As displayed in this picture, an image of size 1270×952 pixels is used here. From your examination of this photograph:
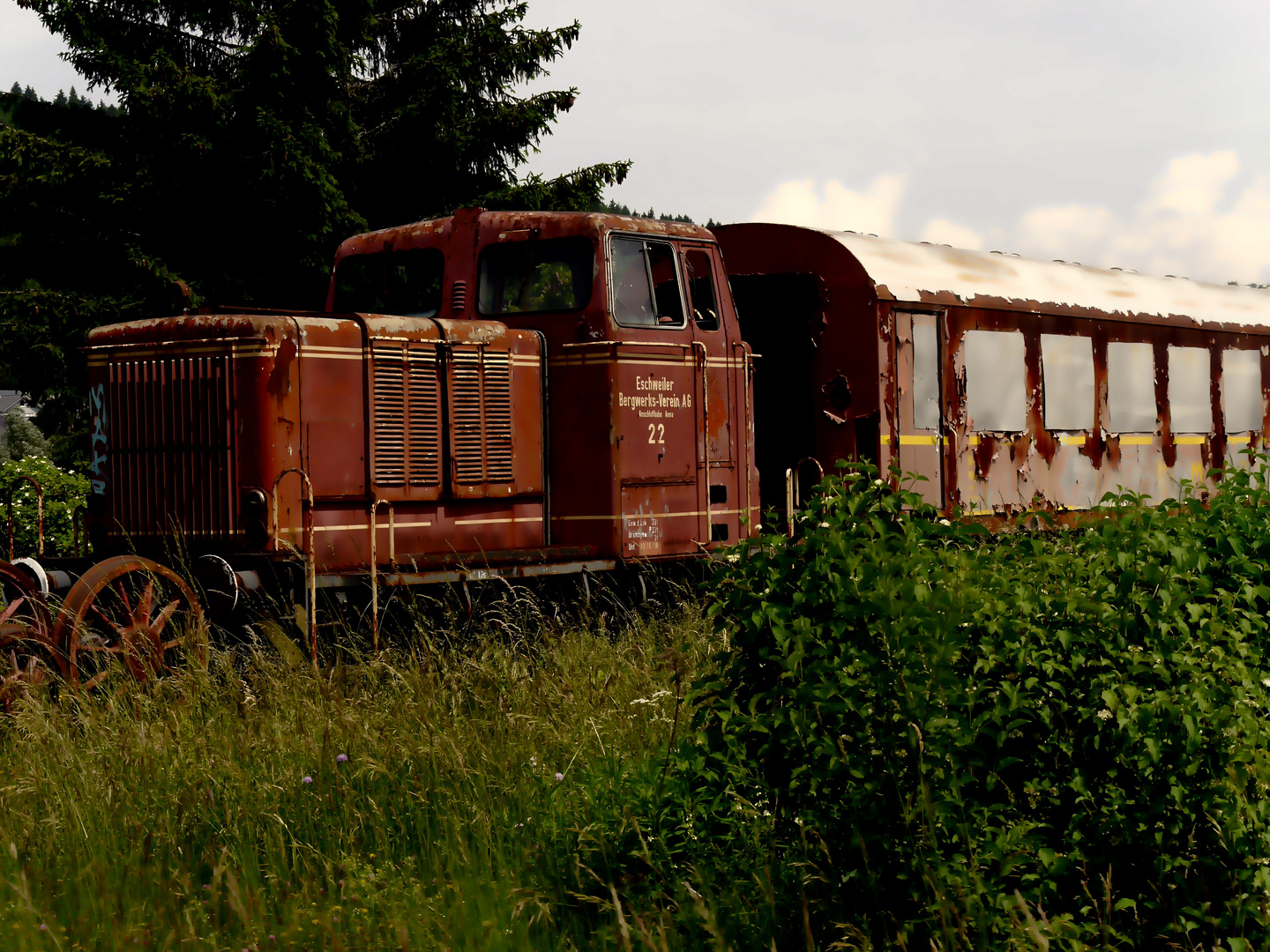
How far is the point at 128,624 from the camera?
6871mm

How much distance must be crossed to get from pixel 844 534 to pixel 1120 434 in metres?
10.0

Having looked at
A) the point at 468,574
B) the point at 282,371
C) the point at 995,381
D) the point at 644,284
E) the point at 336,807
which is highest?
the point at 644,284

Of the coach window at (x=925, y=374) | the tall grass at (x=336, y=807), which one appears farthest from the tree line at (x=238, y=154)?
the tall grass at (x=336, y=807)

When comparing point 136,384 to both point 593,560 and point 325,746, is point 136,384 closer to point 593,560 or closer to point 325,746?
point 593,560

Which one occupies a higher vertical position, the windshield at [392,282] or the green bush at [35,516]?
the windshield at [392,282]

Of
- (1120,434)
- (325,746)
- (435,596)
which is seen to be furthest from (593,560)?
(1120,434)

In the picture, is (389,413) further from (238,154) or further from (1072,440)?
(238,154)

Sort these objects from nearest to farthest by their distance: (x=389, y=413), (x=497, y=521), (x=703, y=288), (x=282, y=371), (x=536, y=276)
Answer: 1. (x=282, y=371)
2. (x=389, y=413)
3. (x=497, y=521)
4. (x=536, y=276)
5. (x=703, y=288)

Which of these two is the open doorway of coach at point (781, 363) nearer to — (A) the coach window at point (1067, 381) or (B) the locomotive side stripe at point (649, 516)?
(B) the locomotive side stripe at point (649, 516)

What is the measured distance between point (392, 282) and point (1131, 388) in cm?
761

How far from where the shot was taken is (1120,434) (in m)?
13.0

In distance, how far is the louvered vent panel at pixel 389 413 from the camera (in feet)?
25.4

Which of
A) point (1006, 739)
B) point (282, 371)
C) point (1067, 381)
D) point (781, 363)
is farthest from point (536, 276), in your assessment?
point (1067, 381)

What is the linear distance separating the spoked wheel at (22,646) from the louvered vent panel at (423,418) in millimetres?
2191
